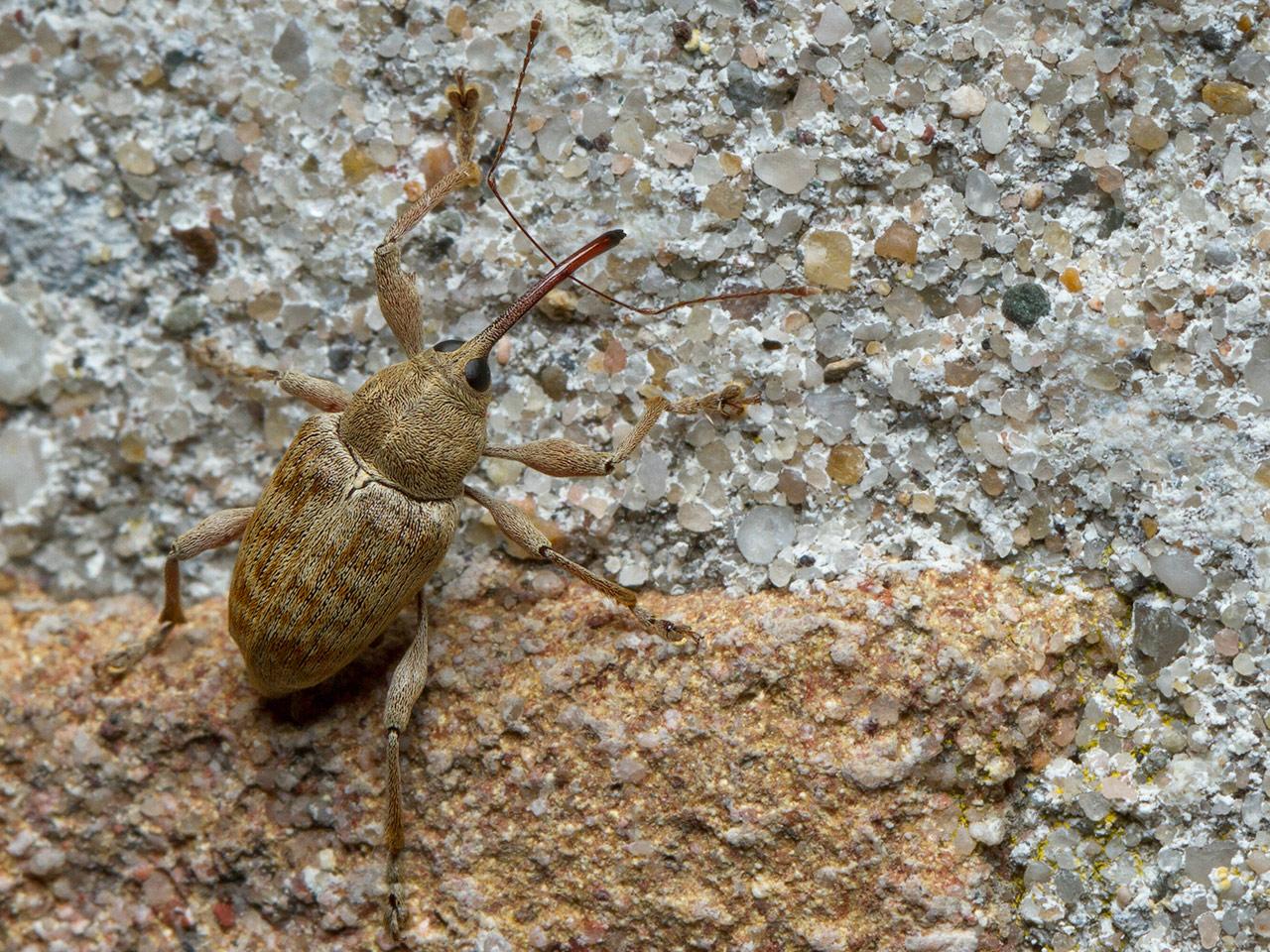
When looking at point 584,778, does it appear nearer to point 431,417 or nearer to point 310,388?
point 431,417

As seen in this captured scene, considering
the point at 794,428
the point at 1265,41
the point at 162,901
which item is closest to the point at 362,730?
the point at 162,901

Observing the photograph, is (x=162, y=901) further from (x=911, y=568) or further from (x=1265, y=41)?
(x=1265, y=41)

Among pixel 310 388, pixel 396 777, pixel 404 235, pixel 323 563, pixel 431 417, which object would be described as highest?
pixel 404 235

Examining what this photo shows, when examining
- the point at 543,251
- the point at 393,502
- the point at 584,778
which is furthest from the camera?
the point at 543,251

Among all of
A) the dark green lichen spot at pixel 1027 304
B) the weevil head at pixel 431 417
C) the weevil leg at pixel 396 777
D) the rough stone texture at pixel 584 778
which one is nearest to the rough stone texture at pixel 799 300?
the dark green lichen spot at pixel 1027 304

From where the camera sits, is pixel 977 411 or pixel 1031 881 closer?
pixel 1031 881

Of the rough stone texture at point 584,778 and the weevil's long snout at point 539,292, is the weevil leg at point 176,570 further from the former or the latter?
the weevil's long snout at point 539,292

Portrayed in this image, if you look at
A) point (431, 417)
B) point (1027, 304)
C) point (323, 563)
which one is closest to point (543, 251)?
point (431, 417)
